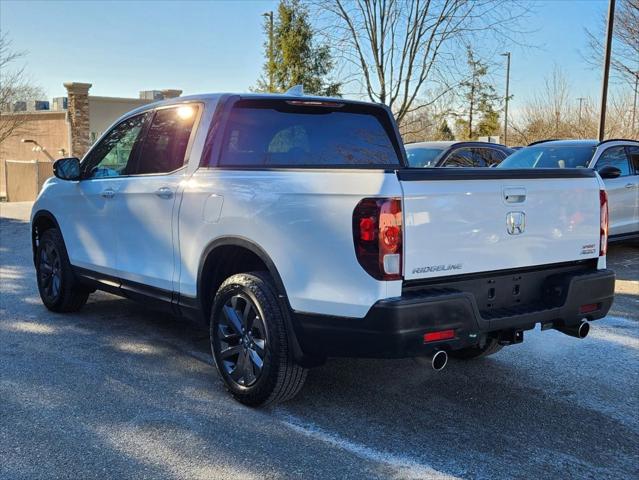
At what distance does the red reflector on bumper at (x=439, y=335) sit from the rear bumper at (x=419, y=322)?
0.02 meters

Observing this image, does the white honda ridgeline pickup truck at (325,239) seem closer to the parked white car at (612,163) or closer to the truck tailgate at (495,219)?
the truck tailgate at (495,219)

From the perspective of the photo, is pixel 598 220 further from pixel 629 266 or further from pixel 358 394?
pixel 629 266

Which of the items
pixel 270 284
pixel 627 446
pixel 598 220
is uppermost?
pixel 598 220

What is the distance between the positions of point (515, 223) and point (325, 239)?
1123mm

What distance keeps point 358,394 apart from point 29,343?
2.82 metres

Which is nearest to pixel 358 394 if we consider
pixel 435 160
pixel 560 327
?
pixel 560 327

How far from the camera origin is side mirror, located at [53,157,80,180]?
227 inches

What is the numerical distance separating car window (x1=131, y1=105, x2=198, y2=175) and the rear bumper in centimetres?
180

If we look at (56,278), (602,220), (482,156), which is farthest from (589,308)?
(482,156)

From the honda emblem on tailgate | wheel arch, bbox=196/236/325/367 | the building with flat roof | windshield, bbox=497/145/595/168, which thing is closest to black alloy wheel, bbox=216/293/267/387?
wheel arch, bbox=196/236/325/367

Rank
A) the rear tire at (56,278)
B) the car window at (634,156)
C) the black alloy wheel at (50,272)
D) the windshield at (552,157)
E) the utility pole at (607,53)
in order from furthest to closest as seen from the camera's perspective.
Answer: the utility pole at (607,53)
the car window at (634,156)
the windshield at (552,157)
the black alloy wheel at (50,272)
the rear tire at (56,278)

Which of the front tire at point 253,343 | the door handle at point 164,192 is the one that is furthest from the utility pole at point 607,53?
the front tire at point 253,343

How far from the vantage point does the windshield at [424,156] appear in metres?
11.2

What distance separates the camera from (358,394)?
4.31 metres
